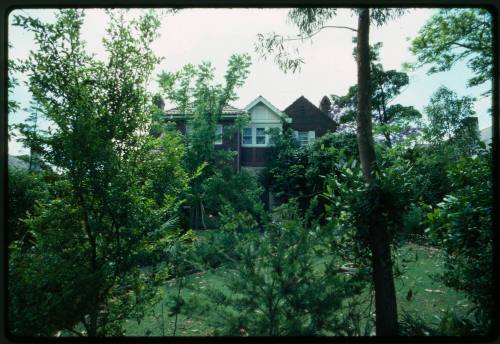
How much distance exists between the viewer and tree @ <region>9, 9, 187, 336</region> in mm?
2250

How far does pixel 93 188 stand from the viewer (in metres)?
2.37

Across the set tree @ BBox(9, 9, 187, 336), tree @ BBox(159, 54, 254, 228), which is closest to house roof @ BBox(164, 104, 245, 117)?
tree @ BBox(159, 54, 254, 228)

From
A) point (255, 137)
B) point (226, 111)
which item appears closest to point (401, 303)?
point (255, 137)

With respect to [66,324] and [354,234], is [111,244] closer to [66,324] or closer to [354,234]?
[66,324]

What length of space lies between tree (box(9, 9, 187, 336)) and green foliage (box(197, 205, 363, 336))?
86 cm

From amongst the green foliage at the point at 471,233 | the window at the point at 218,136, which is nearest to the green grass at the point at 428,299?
the green foliage at the point at 471,233

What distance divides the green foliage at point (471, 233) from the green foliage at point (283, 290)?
1.12m

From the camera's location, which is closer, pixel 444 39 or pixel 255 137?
pixel 444 39

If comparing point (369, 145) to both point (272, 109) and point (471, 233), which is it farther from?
point (272, 109)

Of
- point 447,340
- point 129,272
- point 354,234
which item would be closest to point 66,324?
point 129,272

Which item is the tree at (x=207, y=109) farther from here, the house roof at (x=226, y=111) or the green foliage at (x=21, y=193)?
the green foliage at (x=21, y=193)

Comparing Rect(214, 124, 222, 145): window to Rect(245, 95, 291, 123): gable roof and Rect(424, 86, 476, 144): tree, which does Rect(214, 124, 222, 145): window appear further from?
Rect(424, 86, 476, 144): tree

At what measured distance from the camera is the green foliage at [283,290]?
203 cm

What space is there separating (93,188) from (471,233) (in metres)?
3.04
